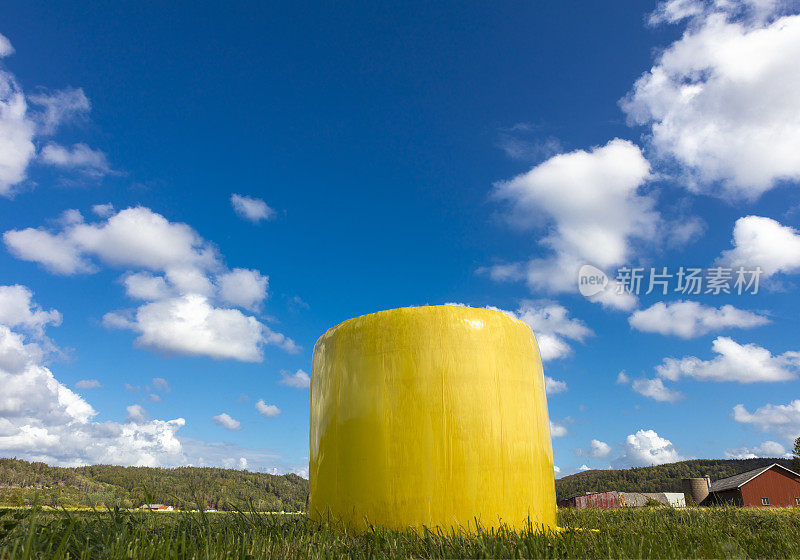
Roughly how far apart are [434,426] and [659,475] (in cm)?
11951

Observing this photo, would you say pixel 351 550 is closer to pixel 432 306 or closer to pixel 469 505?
pixel 469 505

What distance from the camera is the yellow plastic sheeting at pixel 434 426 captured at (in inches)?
161

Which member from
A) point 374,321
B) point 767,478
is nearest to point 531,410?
point 374,321

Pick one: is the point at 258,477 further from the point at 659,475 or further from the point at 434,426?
the point at 434,426

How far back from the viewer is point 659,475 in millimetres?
101500

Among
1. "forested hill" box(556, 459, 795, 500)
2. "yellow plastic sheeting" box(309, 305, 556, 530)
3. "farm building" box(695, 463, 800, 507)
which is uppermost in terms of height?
"yellow plastic sheeting" box(309, 305, 556, 530)

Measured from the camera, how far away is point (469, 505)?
13.2 ft

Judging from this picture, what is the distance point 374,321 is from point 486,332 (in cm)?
109

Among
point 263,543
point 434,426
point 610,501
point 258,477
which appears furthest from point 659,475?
point 263,543

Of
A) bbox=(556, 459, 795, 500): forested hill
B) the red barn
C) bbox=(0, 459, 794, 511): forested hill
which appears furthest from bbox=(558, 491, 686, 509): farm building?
bbox=(556, 459, 795, 500): forested hill

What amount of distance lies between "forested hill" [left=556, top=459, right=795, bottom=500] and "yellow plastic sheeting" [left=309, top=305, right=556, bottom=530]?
9769cm

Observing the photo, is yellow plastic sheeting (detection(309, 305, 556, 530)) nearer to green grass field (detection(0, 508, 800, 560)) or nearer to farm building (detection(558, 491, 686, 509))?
green grass field (detection(0, 508, 800, 560))

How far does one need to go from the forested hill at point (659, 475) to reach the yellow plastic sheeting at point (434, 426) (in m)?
97.7

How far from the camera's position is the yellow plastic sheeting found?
4.08 meters
